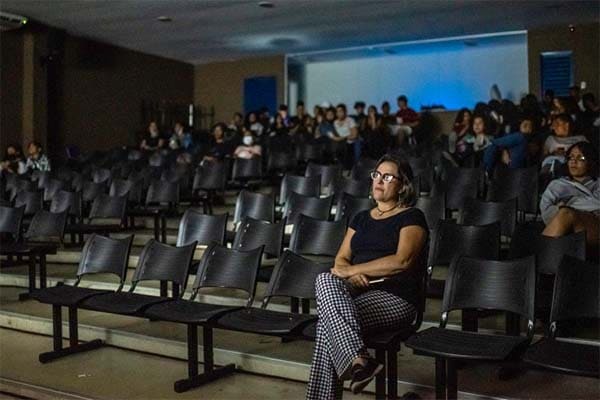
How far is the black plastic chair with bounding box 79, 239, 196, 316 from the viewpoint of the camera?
3.83 metres

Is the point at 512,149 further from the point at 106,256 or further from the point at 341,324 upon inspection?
the point at 341,324

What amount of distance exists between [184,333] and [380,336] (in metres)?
1.79

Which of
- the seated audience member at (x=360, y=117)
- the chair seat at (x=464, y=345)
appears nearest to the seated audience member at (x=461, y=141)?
the seated audience member at (x=360, y=117)

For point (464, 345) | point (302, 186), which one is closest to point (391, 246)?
point (464, 345)

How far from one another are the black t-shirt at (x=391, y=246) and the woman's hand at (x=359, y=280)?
0.04 metres

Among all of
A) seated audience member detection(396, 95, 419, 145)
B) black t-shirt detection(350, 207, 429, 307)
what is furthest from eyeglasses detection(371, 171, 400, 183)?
seated audience member detection(396, 95, 419, 145)

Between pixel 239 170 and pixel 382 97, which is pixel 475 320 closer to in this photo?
pixel 239 170

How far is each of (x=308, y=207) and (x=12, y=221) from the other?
259cm

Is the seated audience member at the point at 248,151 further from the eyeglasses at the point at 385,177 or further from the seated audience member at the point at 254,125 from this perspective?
the eyeglasses at the point at 385,177

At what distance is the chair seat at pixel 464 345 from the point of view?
266cm

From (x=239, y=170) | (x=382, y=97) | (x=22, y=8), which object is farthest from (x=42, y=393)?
(x=382, y=97)

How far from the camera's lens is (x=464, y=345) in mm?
2779

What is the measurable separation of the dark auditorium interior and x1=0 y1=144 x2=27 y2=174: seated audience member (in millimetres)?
68

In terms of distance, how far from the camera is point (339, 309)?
2.93 metres
